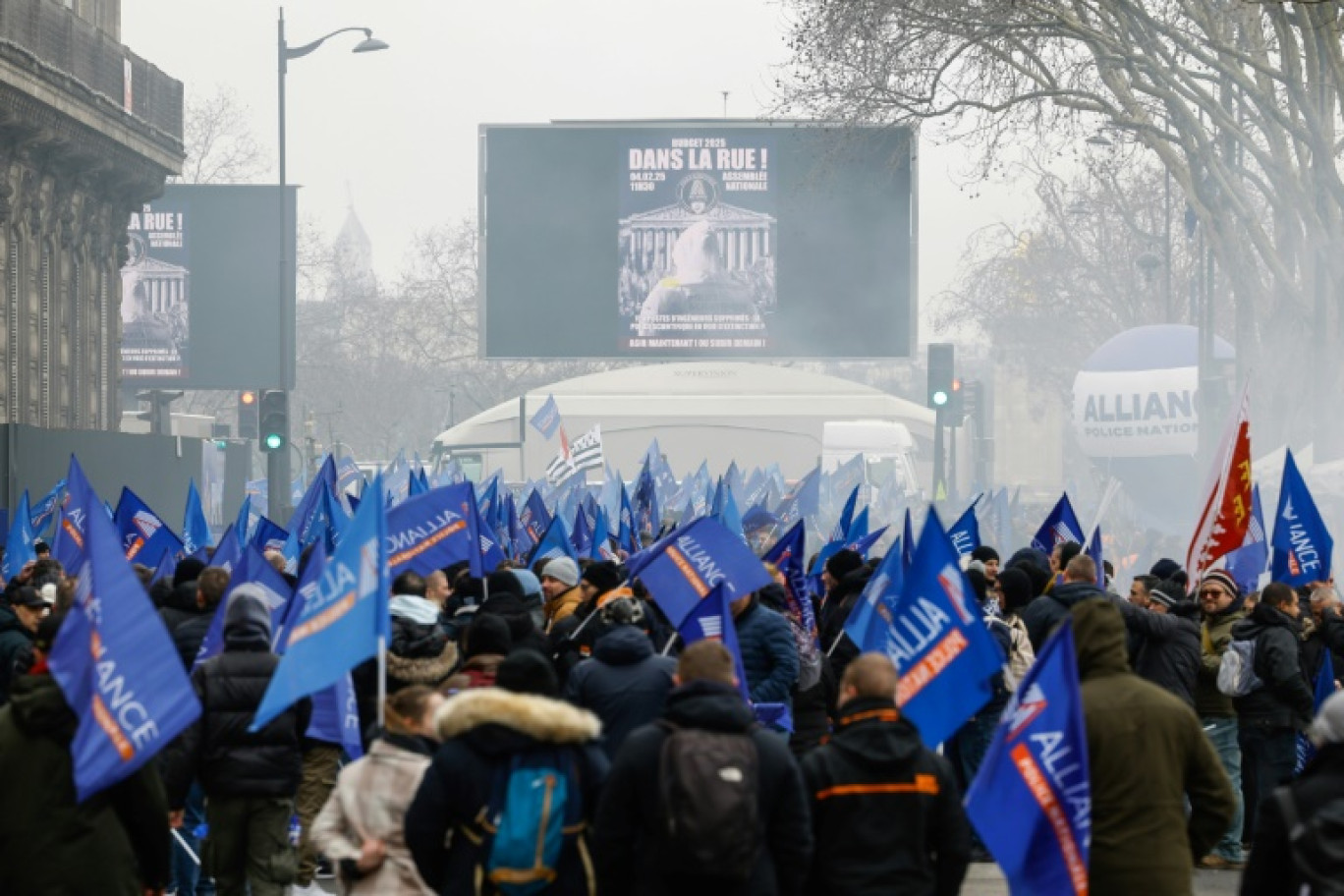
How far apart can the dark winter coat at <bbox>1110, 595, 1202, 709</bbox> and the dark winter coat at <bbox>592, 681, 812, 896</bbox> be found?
4923 millimetres

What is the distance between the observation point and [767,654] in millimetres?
10953

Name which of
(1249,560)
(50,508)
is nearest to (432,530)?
(1249,560)

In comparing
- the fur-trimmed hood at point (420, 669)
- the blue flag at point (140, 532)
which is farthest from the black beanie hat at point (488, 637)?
the blue flag at point (140, 532)

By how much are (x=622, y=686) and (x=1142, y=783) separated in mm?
2102

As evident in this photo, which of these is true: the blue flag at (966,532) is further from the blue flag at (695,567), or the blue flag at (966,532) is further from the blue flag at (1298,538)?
the blue flag at (695,567)

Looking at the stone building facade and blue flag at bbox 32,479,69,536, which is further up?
the stone building facade

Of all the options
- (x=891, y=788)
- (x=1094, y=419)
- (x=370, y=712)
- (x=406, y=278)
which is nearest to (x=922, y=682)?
(x=891, y=788)

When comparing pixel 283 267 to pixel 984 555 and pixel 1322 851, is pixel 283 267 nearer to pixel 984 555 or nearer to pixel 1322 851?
pixel 984 555

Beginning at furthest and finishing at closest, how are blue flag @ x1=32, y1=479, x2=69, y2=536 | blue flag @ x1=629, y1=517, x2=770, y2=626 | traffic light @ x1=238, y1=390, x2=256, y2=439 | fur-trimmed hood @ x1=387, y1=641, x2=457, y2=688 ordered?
1. traffic light @ x1=238, y1=390, x2=256, y2=439
2. blue flag @ x1=32, y1=479, x2=69, y2=536
3. blue flag @ x1=629, y1=517, x2=770, y2=626
4. fur-trimmed hood @ x1=387, y1=641, x2=457, y2=688

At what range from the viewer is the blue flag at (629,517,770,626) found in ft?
37.2

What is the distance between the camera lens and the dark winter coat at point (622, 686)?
347 inches

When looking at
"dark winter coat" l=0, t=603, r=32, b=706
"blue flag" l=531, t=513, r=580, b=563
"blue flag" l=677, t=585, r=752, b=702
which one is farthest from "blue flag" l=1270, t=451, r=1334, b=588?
"dark winter coat" l=0, t=603, r=32, b=706

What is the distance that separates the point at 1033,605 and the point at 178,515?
29.6 metres

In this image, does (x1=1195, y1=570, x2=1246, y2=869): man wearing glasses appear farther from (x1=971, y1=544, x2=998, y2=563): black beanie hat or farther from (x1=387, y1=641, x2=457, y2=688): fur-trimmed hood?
(x1=387, y1=641, x2=457, y2=688): fur-trimmed hood
